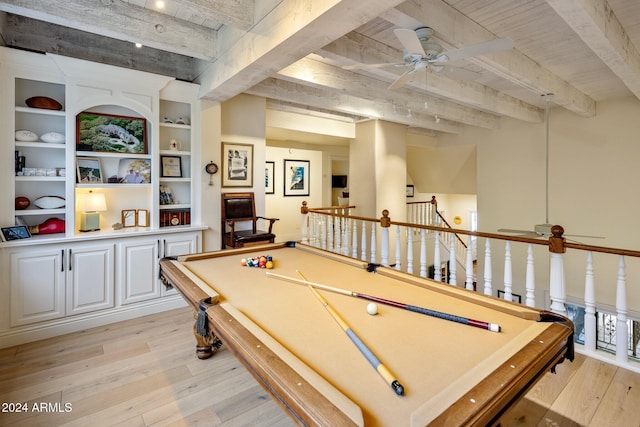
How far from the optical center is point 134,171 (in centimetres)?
352

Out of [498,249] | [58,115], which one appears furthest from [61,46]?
[498,249]

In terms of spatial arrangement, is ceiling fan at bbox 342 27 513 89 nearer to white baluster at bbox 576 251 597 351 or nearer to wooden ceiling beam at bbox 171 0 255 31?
wooden ceiling beam at bbox 171 0 255 31

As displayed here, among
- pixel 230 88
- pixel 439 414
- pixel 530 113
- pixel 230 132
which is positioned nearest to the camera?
pixel 439 414

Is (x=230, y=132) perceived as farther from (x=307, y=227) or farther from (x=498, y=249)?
(x=498, y=249)

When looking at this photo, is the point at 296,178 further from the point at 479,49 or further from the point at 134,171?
the point at 479,49

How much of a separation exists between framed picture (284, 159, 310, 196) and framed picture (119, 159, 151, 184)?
4.38m

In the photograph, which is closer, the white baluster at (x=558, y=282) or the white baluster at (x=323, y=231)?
the white baluster at (x=558, y=282)

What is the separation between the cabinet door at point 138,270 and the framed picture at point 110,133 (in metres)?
0.99

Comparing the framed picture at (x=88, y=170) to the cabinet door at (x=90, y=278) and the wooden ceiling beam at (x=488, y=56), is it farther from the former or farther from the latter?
the wooden ceiling beam at (x=488, y=56)

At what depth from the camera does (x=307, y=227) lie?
5434mm

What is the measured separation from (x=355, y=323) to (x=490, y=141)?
629cm

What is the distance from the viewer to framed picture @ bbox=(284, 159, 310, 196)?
7.84 meters

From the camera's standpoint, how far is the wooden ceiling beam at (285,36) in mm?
1840

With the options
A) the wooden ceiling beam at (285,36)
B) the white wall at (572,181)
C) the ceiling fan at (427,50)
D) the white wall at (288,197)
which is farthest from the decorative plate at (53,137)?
the white wall at (572,181)
